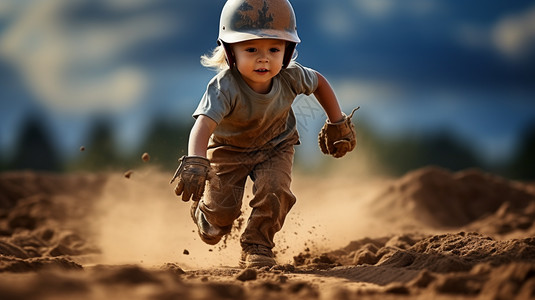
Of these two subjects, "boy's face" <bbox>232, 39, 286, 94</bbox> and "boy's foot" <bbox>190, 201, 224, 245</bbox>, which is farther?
"boy's foot" <bbox>190, 201, 224, 245</bbox>

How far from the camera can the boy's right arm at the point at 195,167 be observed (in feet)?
14.1

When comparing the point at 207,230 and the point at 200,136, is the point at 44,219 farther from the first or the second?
the point at 200,136

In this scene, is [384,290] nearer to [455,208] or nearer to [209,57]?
[209,57]

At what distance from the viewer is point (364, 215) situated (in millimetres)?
9383

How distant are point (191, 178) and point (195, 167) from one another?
8cm

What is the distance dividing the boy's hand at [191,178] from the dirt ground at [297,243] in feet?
1.63

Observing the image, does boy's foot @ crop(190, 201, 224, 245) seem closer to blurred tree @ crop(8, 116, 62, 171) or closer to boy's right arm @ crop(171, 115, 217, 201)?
boy's right arm @ crop(171, 115, 217, 201)

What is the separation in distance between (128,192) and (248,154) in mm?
5662

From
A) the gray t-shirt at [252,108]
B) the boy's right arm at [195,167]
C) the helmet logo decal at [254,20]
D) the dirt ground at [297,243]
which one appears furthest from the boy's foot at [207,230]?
the helmet logo decal at [254,20]

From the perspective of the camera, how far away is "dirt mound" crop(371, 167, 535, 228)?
9453 millimetres

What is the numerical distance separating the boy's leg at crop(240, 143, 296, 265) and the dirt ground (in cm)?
32

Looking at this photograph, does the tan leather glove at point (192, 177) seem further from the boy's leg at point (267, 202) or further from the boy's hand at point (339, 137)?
the boy's hand at point (339, 137)

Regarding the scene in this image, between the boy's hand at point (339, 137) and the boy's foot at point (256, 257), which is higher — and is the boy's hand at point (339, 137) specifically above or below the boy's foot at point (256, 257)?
above

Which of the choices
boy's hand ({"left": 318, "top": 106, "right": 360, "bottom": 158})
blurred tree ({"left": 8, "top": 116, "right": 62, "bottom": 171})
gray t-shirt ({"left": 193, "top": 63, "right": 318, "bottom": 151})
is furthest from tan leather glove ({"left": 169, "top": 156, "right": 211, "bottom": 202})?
blurred tree ({"left": 8, "top": 116, "right": 62, "bottom": 171})
